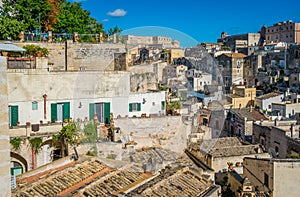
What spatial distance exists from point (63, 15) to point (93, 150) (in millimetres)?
13617

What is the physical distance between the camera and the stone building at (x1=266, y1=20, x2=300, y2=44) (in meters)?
62.5

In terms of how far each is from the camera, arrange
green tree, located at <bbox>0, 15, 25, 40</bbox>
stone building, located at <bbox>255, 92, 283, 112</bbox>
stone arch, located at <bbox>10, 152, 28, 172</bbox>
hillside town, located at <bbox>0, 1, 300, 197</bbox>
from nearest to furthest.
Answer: hillside town, located at <bbox>0, 1, 300, 197</bbox>
stone arch, located at <bbox>10, 152, 28, 172</bbox>
green tree, located at <bbox>0, 15, 25, 40</bbox>
stone building, located at <bbox>255, 92, 283, 112</bbox>

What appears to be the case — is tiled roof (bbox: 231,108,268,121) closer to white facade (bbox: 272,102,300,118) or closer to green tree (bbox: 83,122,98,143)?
white facade (bbox: 272,102,300,118)

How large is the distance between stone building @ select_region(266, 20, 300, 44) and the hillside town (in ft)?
164

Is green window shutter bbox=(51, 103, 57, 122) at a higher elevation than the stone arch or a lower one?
higher

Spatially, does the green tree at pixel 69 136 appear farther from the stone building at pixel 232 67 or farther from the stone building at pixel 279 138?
the stone building at pixel 232 67

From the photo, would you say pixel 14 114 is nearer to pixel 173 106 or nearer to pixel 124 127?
pixel 124 127

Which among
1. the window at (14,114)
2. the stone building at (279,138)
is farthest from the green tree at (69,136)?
the stone building at (279,138)

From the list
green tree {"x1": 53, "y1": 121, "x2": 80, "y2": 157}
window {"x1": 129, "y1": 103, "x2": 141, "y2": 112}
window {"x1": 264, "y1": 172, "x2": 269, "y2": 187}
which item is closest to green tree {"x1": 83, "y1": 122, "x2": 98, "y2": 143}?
green tree {"x1": 53, "y1": 121, "x2": 80, "y2": 157}

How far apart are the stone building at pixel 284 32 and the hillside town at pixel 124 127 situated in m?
49.9

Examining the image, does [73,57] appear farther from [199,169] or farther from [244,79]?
A: [244,79]

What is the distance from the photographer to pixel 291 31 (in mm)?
63156

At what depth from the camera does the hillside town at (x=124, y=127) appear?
6.97 m

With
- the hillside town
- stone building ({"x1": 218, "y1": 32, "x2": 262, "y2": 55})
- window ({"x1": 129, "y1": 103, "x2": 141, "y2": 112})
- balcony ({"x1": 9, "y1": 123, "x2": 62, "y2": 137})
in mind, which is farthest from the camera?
stone building ({"x1": 218, "y1": 32, "x2": 262, "y2": 55})
